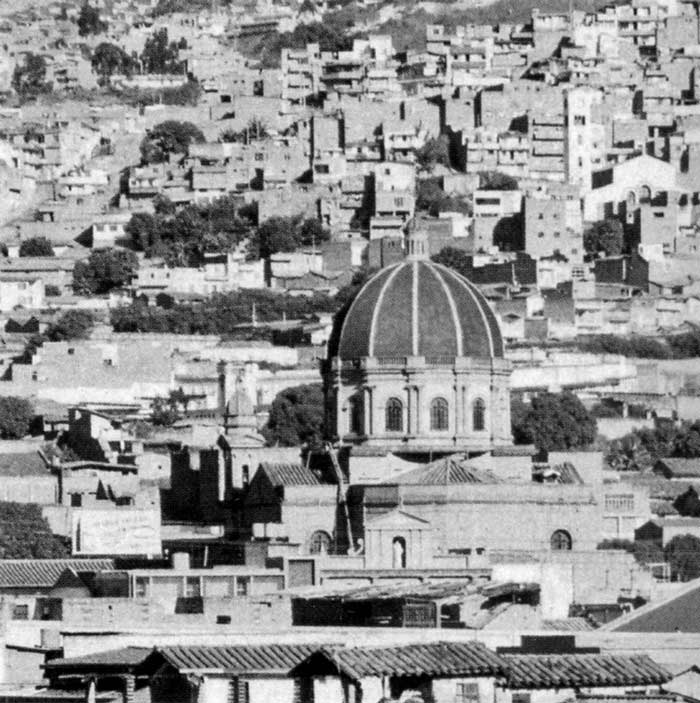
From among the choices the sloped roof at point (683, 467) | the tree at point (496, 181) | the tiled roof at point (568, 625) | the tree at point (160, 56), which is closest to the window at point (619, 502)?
the sloped roof at point (683, 467)

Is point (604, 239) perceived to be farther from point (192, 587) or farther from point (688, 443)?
point (192, 587)

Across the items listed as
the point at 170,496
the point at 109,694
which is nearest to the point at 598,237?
the point at 170,496

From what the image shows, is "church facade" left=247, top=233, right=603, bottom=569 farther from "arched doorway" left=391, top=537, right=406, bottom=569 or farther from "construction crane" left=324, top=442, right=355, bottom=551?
"arched doorway" left=391, top=537, right=406, bottom=569

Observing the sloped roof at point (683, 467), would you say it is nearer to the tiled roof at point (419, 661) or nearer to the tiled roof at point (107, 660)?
the tiled roof at point (107, 660)

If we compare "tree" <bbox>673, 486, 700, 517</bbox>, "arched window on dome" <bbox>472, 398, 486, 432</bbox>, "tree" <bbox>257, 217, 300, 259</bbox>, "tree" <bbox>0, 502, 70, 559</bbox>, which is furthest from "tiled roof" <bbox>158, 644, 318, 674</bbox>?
"tree" <bbox>257, 217, 300, 259</bbox>

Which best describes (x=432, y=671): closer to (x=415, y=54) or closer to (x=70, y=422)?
(x=70, y=422)

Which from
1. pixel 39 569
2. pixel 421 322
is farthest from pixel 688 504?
pixel 39 569
